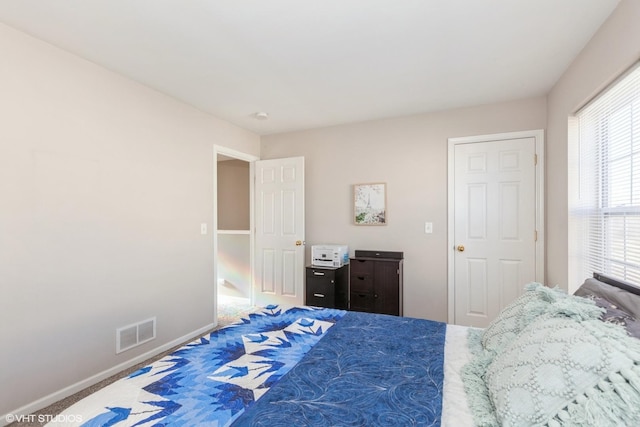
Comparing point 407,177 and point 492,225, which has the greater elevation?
point 407,177

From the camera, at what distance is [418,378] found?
4.22 ft

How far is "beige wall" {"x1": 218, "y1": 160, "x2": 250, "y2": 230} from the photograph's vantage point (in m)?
5.06

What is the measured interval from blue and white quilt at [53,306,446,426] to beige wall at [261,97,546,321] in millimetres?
1804

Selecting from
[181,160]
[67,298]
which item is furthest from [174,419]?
[181,160]

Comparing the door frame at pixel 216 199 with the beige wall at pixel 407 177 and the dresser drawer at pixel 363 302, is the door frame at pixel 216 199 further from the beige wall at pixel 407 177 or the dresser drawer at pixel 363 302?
the dresser drawer at pixel 363 302

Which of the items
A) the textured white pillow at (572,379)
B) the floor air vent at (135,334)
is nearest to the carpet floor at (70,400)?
the floor air vent at (135,334)

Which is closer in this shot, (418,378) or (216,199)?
(418,378)

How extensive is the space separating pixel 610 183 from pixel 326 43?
2.10 metres

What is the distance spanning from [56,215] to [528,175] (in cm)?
411

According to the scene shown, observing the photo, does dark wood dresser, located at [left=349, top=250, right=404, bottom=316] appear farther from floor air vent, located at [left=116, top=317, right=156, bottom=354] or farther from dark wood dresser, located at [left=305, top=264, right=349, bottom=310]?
floor air vent, located at [left=116, top=317, right=156, bottom=354]

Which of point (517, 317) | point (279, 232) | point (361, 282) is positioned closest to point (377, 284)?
point (361, 282)

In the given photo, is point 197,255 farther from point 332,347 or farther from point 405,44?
point 405,44

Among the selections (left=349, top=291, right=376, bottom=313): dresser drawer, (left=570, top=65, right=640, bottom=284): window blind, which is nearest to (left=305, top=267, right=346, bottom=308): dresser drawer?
(left=349, top=291, right=376, bottom=313): dresser drawer

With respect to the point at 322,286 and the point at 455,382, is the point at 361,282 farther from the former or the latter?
the point at 455,382
